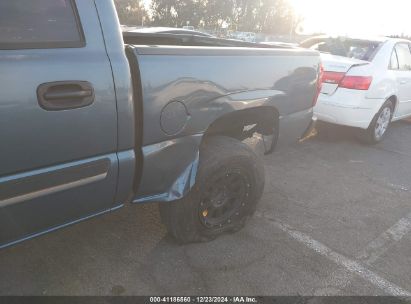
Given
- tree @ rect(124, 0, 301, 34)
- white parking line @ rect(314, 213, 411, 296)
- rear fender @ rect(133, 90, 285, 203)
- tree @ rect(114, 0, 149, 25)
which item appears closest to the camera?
rear fender @ rect(133, 90, 285, 203)

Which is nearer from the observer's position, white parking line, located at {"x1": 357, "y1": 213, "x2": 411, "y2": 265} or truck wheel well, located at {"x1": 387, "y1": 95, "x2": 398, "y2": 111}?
white parking line, located at {"x1": 357, "y1": 213, "x2": 411, "y2": 265}

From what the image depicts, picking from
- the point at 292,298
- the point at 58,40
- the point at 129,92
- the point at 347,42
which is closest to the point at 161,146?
the point at 129,92

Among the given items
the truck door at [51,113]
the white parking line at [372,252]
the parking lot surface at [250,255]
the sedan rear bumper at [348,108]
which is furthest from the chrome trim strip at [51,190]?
the sedan rear bumper at [348,108]

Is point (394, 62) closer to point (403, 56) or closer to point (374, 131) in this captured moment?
point (403, 56)

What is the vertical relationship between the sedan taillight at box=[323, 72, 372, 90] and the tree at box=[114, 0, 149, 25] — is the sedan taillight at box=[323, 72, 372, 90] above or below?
above

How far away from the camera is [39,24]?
5.89 ft

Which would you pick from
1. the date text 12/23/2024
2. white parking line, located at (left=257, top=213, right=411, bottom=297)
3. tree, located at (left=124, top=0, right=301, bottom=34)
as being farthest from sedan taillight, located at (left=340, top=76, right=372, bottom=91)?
tree, located at (left=124, top=0, right=301, bottom=34)

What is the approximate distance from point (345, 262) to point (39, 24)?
264 cm

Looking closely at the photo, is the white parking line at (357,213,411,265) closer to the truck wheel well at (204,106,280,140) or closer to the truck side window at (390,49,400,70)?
the truck wheel well at (204,106,280,140)

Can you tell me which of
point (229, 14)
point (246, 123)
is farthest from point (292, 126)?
point (229, 14)

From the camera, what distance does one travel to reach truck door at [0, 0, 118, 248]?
5.57 feet

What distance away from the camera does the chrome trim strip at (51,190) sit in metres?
1.80

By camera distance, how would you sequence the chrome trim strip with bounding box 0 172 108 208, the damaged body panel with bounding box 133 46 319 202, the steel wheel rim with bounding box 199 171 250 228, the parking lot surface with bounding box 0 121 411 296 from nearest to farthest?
the chrome trim strip with bounding box 0 172 108 208 → the damaged body panel with bounding box 133 46 319 202 → the parking lot surface with bounding box 0 121 411 296 → the steel wheel rim with bounding box 199 171 250 228

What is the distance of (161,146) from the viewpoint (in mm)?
2338
